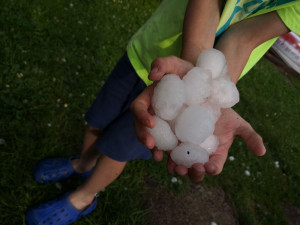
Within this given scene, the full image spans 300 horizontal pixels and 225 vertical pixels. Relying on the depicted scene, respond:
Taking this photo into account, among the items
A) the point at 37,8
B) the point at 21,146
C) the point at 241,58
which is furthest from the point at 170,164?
the point at 37,8

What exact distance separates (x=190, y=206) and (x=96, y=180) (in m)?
1.03

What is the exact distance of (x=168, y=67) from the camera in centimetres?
117

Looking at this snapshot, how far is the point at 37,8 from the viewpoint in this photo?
3109 millimetres

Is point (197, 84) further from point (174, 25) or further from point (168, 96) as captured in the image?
point (174, 25)

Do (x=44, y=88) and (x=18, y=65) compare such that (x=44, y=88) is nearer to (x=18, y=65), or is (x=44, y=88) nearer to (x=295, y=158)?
(x=18, y=65)

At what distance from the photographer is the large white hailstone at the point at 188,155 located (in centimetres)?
123

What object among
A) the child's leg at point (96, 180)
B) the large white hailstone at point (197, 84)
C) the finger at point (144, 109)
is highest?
the finger at point (144, 109)

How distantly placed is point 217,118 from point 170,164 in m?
0.32

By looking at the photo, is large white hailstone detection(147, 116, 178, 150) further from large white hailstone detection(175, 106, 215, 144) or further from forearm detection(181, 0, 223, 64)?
forearm detection(181, 0, 223, 64)

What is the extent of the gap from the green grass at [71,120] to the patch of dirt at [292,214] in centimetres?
8

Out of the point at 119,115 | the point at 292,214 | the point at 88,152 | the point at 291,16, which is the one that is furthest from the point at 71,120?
the point at 292,214

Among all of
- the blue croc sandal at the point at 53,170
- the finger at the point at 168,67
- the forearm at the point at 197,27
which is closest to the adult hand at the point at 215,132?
the finger at the point at 168,67

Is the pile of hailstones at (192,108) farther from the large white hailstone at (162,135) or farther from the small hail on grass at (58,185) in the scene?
the small hail on grass at (58,185)

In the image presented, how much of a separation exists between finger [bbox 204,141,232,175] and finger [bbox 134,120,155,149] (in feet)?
0.88
